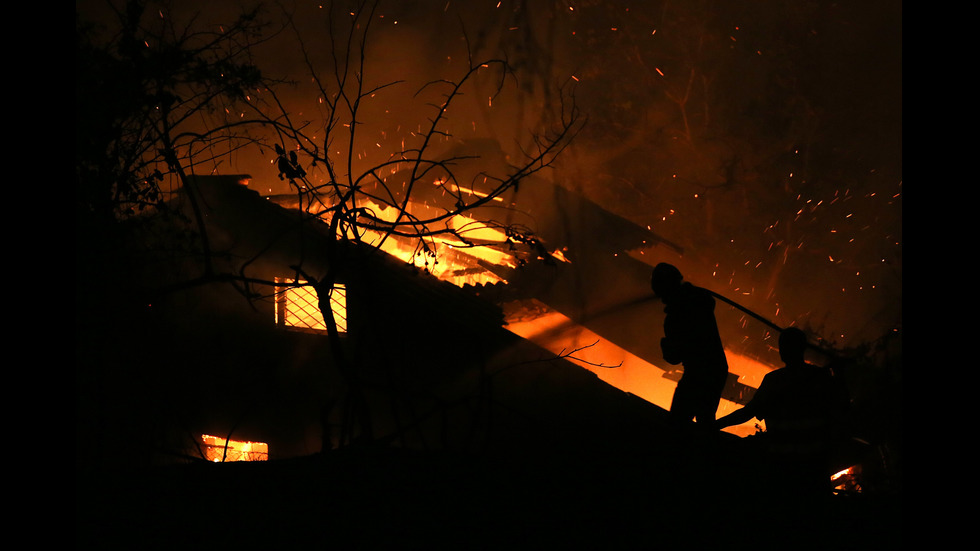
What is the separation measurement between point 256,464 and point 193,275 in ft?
19.8

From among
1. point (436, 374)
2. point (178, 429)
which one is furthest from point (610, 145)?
point (178, 429)

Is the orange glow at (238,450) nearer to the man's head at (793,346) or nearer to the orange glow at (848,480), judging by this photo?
the man's head at (793,346)

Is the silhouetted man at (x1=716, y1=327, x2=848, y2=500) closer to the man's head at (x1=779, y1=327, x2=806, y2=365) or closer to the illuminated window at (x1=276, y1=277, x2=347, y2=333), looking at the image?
the man's head at (x1=779, y1=327, x2=806, y2=365)

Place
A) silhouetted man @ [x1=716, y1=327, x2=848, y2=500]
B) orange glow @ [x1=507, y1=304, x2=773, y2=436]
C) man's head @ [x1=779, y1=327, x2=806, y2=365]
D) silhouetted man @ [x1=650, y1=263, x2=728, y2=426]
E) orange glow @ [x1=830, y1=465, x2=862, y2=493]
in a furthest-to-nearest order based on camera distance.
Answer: orange glow @ [x1=507, y1=304, x2=773, y2=436] < orange glow @ [x1=830, y1=465, x2=862, y2=493] < silhouetted man @ [x1=650, y1=263, x2=728, y2=426] < man's head @ [x1=779, y1=327, x2=806, y2=365] < silhouetted man @ [x1=716, y1=327, x2=848, y2=500]

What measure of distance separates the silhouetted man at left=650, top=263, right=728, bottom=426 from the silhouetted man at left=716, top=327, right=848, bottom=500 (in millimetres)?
625

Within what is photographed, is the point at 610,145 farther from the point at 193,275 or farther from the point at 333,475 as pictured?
the point at 333,475

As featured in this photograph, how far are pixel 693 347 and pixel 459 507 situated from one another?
3.00m

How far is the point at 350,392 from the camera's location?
426 cm

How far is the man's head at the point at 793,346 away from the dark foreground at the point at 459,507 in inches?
51.0

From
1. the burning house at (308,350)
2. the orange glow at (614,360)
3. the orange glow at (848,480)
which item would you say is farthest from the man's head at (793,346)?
the orange glow at (614,360)

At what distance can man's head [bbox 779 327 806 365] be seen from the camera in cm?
479

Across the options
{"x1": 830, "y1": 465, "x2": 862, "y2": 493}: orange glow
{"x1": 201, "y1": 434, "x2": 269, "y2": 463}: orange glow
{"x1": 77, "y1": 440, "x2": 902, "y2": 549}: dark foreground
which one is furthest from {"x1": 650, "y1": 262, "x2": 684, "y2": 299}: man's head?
{"x1": 830, "y1": 465, "x2": 862, "y2": 493}: orange glow

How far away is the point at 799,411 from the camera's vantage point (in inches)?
181

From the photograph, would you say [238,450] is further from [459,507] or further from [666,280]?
[459,507]
